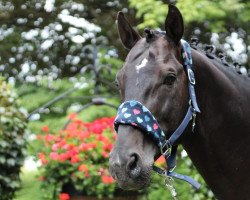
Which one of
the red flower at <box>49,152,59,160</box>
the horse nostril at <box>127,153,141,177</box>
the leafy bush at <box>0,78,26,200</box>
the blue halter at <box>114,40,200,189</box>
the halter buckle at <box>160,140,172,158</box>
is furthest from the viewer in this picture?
the leafy bush at <box>0,78,26,200</box>

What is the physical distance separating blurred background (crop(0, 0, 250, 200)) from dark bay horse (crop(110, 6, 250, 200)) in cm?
31

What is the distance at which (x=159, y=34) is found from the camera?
2.81 m

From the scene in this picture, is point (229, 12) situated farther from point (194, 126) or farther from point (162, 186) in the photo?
point (194, 126)

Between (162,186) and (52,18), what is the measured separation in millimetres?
4735

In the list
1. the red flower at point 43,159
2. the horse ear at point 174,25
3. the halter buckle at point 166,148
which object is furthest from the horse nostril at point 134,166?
the red flower at point 43,159

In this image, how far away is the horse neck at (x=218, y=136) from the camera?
279cm

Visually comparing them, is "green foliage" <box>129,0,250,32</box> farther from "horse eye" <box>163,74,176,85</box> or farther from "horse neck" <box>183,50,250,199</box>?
"horse eye" <box>163,74,176,85</box>

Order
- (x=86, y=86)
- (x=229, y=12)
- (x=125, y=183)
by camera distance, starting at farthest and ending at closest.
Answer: (x=86, y=86) < (x=229, y=12) < (x=125, y=183)

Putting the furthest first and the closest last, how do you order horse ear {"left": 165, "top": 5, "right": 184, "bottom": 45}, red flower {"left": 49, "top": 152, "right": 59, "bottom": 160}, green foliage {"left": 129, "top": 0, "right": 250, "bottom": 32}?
1. green foliage {"left": 129, "top": 0, "right": 250, "bottom": 32}
2. red flower {"left": 49, "top": 152, "right": 59, "bottom": 160}
3. horse ear {"left": 165, "top": 5, "right": 184, "bottom": 45}

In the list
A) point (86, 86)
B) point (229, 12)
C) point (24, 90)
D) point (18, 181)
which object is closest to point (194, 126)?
point (229, 12)

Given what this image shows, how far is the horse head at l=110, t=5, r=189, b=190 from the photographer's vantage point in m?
2.39

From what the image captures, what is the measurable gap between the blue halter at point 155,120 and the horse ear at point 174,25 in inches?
2.4

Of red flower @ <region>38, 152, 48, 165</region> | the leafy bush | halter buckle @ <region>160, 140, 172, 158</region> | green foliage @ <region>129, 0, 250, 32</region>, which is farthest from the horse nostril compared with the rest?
the leafy bush

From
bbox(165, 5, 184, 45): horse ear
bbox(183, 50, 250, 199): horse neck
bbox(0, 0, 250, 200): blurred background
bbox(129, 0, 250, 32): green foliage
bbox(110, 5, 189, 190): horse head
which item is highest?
bbox(165, 5, 184, 45): horse ear
